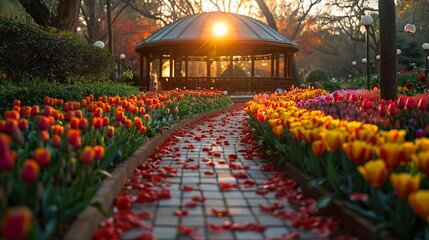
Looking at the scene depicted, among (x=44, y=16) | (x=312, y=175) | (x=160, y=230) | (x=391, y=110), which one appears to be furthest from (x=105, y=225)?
(x=44, y=16)

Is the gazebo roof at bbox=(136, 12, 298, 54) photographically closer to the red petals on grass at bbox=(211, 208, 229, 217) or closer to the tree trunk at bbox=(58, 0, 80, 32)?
the tree trunk at bbox=(58, 0, 80, 32)

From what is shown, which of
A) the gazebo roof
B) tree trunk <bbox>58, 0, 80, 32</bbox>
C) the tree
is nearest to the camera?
the tree

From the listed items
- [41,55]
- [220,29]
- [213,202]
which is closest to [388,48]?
[213,202]

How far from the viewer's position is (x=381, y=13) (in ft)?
29.8

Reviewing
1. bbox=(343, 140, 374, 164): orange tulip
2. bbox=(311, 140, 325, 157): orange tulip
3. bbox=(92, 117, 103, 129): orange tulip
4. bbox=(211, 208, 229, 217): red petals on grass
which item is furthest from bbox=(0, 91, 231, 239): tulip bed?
bbox=(343, 140, 374, 164): orange tulip

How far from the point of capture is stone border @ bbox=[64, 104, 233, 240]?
3.07 meters

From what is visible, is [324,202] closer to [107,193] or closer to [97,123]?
[107,193]

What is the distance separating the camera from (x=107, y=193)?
3959 mm

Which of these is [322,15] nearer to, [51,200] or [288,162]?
[288,162]

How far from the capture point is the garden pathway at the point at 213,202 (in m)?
3.60

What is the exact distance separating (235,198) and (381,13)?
242 inches

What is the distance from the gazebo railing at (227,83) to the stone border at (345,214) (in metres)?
21.3

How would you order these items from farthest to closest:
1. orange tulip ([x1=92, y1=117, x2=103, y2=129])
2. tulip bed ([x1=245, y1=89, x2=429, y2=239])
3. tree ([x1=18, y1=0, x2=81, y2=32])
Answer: tree ([x1=18, y1=0, x2=81, y2=32])
orange tulip ([x1=92, y1=117, x2=103, y2=129])
tulip bed ([x1=245, y1=89, x2=429, y2=239])

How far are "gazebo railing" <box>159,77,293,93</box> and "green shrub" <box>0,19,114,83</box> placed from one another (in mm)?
11532
